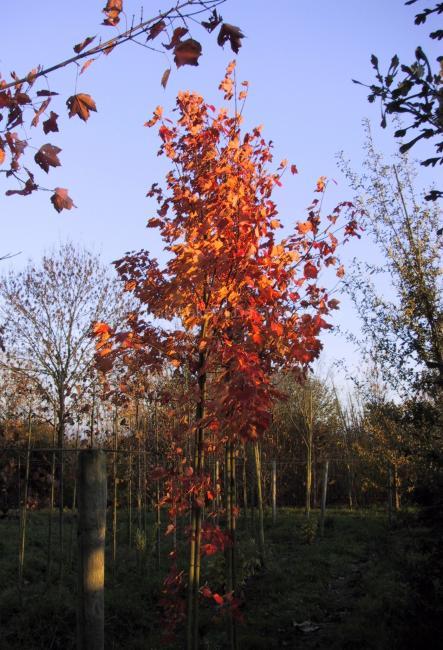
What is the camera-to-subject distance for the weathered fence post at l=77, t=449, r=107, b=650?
2963 millimetres

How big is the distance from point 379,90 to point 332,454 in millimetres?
22286

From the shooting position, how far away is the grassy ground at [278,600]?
498 cm

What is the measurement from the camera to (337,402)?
25828 millimetres

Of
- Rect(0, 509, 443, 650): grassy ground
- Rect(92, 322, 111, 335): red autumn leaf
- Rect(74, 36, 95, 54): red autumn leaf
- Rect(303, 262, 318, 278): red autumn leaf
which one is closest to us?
Rect(74, 36, 95, 54): red autumn leaf

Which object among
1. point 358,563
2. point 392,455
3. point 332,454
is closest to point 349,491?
point 332,454

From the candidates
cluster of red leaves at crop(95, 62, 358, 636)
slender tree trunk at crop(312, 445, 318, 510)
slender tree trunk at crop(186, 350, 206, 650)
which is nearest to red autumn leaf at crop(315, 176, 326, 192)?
cluster of red leaves at crop(95, 62, 358, 636)

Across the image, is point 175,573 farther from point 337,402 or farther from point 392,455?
point 337,402

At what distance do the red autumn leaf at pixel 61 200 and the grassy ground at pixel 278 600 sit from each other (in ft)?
11.6

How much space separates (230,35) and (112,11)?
491mm

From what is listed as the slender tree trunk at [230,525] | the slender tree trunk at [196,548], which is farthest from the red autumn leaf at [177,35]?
the slender tree trunk at [230,525]

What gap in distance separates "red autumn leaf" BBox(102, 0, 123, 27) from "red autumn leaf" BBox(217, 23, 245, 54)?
1.42 ft

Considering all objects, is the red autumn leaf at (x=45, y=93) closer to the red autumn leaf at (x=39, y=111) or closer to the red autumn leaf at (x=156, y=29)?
the red autumn leaf at (x=39, y=111)

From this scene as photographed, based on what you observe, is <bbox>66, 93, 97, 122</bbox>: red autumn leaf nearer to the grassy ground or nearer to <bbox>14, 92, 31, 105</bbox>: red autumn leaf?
<bbox>14, 92, 31, 105</bbox>: red autumn leaf

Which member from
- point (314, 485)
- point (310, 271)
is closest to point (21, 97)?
point (310, 271)
